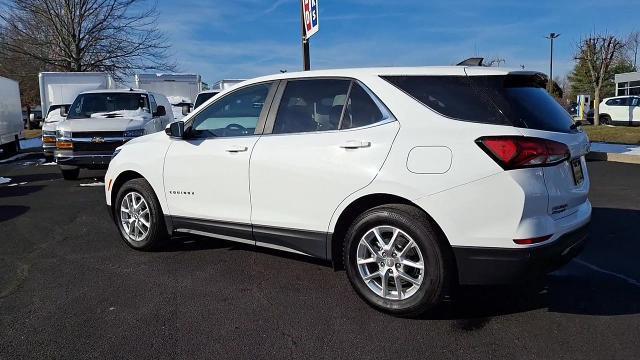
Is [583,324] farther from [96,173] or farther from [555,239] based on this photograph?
[96,173]

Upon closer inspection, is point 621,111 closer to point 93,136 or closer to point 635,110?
point 635,110

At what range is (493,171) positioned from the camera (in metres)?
3.24

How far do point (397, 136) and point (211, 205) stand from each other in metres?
1.91

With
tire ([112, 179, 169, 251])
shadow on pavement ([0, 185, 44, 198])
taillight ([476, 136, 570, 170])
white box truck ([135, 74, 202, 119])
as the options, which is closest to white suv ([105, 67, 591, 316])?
taillight ([476, 136, 570, 170])

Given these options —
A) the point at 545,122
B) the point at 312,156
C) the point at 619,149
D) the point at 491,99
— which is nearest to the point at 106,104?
the point at 312,156

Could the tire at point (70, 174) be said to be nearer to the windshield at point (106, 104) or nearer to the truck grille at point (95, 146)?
the windshield at point (106, 104)

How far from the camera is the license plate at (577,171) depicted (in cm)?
359

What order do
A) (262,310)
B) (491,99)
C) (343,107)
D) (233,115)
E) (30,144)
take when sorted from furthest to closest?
(30,144), (233,115), (343,107), (262,310), (491,99)

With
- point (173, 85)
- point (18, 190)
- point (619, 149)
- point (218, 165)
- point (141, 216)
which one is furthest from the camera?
point (173, 85)

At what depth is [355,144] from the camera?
373 cm

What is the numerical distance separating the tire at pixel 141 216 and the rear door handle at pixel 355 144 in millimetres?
2307

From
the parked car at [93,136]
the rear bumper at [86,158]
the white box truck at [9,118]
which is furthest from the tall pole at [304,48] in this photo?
the white box truck at [9,118]

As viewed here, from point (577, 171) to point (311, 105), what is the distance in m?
2.02

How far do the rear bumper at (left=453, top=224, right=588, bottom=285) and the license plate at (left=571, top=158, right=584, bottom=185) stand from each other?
41 cm
